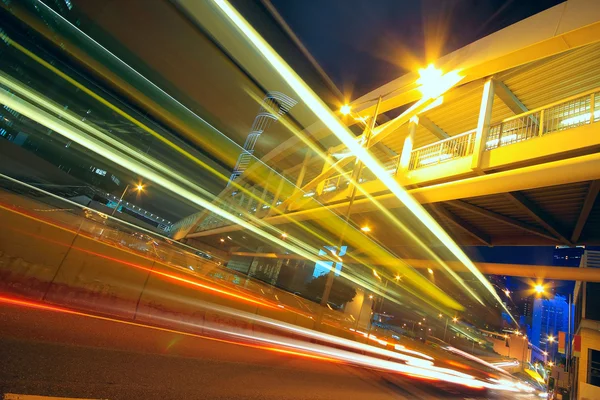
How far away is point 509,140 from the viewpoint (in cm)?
976

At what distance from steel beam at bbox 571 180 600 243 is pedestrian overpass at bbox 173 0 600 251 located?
34 millimetres

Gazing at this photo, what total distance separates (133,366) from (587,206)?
41.5 ft

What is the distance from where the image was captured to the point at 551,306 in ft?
338

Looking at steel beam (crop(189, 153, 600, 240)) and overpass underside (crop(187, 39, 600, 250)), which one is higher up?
overpass underside (crop(187, 39, 600, 250))

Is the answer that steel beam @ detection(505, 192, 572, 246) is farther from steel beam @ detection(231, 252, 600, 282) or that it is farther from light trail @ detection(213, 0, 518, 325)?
light trail @ detection(213, 0, 518, 325)

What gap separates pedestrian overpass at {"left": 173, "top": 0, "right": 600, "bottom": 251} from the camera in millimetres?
6402

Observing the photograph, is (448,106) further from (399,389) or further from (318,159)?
(399,389)

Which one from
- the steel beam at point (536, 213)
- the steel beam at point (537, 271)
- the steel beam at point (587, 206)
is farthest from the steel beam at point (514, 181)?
the steel beam at point (537, 271)

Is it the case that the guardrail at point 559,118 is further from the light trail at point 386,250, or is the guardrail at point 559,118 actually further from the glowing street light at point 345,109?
the glowing street light at point 345,109

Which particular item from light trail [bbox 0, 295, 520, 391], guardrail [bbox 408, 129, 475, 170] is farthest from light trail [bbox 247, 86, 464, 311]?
light trail [bbox 0, 295, 520, 391]

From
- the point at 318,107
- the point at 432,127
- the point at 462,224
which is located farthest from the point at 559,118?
the point at 318,107

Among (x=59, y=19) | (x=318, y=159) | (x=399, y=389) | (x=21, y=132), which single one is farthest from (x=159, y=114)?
(x=399, y=389)

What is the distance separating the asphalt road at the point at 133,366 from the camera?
2836 millimetres

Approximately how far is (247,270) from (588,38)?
40.4m
